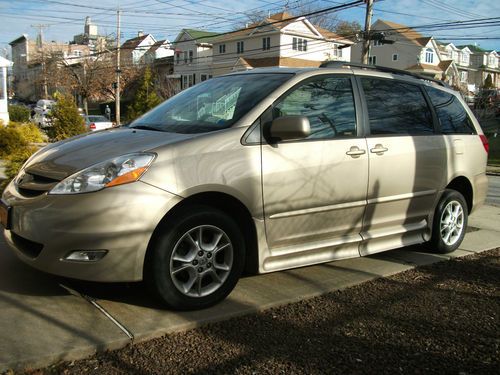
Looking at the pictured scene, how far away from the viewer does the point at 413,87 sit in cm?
521

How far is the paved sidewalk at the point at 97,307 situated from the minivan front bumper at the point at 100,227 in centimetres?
30

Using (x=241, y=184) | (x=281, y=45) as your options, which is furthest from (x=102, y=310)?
(x=281, y=45)

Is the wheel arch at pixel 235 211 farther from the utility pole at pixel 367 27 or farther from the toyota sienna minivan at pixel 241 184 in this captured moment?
the utility pole at pixel 367 27

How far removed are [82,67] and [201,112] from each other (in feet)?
173

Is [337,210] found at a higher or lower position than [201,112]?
lower

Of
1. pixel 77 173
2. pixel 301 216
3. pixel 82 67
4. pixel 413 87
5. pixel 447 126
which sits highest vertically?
pixel 82 67

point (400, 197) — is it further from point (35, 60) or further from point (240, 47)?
point (35, 60)

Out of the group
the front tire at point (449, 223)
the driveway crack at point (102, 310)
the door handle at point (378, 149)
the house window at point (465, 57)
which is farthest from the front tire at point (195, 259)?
the house window at point (465, 57)

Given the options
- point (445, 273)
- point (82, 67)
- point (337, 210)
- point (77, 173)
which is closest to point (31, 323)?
point (77, 173)

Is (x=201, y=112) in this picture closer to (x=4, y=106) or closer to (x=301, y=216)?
(x=301, y=216)

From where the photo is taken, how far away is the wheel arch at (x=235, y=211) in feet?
11.6

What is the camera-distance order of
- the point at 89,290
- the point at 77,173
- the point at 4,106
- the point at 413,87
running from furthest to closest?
the point at 4,106 < the point at 413,87 < the point at 89,290 < the point at 77,173

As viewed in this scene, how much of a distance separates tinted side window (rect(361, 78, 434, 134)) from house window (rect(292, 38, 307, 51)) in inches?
1783

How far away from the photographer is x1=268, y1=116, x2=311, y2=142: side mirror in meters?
3.80
